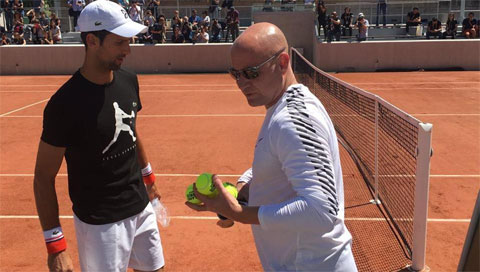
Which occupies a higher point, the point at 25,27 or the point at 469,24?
the point at 25,27

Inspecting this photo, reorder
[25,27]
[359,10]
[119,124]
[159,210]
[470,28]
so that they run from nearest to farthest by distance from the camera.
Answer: [119,124] → [159,210] → [470,28] → [359,10] → [25,27]

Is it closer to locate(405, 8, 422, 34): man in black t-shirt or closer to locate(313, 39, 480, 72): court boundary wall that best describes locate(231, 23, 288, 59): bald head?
locate(313, 39, 480, 72): court boundary wall

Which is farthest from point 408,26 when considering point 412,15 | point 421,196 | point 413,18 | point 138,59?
point 421,196

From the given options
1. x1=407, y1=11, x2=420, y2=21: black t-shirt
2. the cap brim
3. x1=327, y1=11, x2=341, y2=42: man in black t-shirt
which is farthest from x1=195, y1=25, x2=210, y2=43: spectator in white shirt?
the cap brim

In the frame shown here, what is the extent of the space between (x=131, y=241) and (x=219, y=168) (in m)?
5.71

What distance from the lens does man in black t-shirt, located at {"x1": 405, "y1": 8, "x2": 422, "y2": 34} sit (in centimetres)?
2633

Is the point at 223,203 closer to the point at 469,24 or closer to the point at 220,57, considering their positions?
the point at 220,57

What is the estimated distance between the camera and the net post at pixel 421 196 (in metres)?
5.12

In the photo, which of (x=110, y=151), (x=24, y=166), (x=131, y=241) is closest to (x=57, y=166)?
(x=110, y=151)

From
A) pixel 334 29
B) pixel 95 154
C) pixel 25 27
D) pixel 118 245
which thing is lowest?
pixel 118 245

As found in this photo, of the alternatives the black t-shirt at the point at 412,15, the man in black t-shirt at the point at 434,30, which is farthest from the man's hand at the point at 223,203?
the black t-shirt at the point at 412,15

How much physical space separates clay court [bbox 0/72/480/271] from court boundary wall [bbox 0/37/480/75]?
3336 millimetres

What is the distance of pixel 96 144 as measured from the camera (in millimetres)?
3398

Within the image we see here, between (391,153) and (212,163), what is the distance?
3645mm
